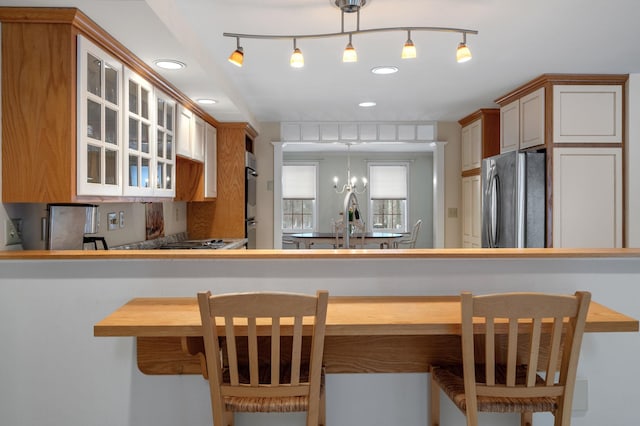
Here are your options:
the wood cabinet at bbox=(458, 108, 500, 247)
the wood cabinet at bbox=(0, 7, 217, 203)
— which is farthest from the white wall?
the wood cabinet at bbox=(0, 7, 217, 203)

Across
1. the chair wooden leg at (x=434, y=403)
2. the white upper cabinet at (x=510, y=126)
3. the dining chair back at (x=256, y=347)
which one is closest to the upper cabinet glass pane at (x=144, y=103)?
the dining chair back at (x=256, y=347)

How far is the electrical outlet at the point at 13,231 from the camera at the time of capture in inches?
86.2

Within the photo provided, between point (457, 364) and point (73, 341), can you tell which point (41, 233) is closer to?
point (73, 341)

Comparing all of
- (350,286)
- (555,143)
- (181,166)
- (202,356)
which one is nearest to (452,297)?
(350,286)

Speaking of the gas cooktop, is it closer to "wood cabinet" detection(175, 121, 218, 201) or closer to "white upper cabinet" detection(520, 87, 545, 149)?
"wood cabinet" detection(175, 121, 218, 201)

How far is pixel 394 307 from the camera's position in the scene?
6.41ft

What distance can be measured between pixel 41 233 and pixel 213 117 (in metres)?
2.68

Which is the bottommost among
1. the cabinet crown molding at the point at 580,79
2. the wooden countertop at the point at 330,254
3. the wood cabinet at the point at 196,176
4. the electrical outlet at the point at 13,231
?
the wooden countertop at the point at 330,254

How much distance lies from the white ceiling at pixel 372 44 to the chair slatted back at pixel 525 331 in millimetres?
1609

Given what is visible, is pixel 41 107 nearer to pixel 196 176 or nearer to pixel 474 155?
pixel 196 176

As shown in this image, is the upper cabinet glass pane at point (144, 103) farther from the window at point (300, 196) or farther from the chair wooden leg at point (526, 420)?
the window at point (300, 196)

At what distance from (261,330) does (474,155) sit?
172 inches

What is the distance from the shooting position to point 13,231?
88.2 inches

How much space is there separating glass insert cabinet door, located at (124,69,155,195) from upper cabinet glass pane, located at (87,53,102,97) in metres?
0.30
